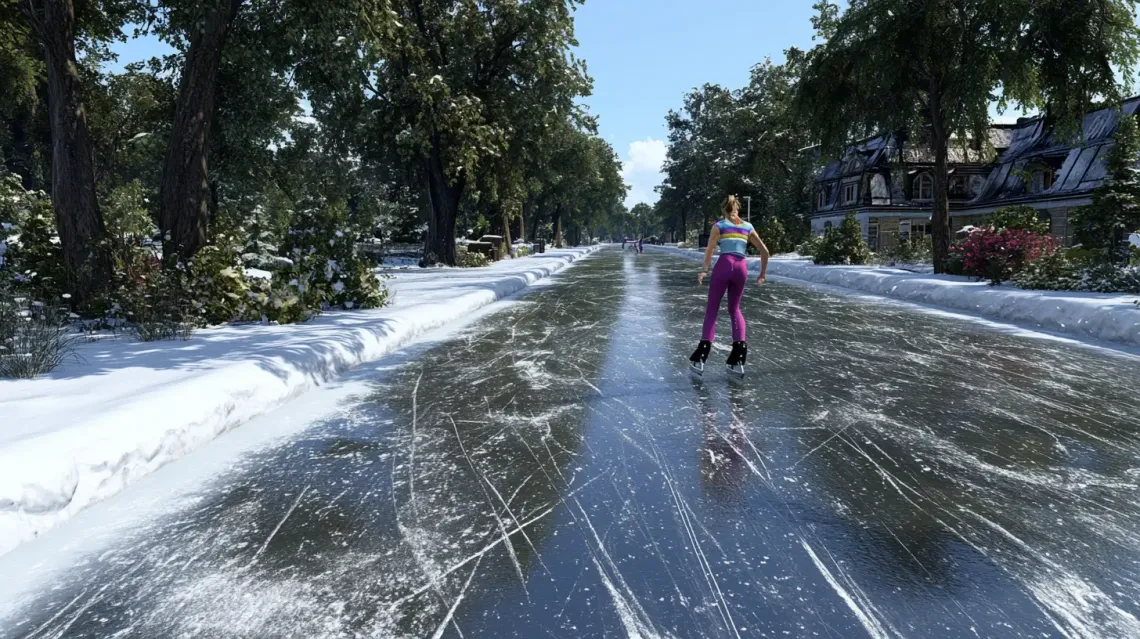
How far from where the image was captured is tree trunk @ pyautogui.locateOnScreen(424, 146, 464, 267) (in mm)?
30734

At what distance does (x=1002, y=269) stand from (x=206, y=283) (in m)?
18.1

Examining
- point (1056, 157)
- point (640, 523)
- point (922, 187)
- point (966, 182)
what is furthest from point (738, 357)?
point (966, 182)

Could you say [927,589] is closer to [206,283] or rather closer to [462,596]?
[462,596]

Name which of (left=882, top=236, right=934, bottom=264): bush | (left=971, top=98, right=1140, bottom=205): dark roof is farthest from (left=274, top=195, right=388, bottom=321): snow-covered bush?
(left=971, top=98, right=1140, bottom=205): dark roof

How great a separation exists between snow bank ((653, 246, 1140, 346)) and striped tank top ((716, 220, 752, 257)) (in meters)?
6.65

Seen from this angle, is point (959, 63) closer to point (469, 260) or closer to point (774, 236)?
point (469, 260)

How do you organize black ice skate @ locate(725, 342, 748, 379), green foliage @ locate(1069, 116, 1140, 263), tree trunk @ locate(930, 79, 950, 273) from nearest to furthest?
black ice skate @ locate(725, 342, 748, 379), green foliage @ locate(1069, 116, 1140, 263), tree trunk @ locate(930, 79, 950, 273)

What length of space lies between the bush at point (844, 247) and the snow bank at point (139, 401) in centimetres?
2608

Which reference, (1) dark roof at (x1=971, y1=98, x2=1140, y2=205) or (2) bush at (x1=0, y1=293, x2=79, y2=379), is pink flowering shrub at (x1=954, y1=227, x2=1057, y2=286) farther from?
(2) bush at (x1=0, y1=293, x2=79, y2=379)

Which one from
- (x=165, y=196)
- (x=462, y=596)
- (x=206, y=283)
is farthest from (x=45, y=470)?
(x=165, y=196)

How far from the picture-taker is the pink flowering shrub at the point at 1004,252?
18.3 m

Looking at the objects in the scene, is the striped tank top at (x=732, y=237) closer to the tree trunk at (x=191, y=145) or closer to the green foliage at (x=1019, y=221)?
the tree trunk at (x=191, y=145)

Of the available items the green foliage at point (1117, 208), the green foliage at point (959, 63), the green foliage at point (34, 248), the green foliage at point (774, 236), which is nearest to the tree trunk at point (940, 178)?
the green foliage at point (959, 63)

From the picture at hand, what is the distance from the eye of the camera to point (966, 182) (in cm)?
4675
